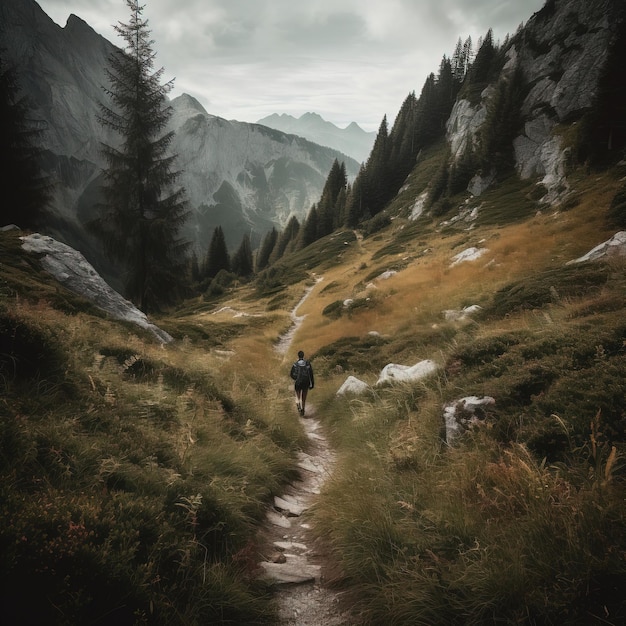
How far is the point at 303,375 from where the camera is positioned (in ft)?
40.8

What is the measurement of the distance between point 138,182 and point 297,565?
25256mm

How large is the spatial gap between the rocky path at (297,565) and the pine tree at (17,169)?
101ft

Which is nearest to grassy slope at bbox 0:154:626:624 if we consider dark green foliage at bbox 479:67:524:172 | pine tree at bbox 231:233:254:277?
dark green foliage at bbox 479:67:524:172

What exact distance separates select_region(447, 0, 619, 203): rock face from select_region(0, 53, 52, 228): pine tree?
50788mm

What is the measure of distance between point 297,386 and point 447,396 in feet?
22.9

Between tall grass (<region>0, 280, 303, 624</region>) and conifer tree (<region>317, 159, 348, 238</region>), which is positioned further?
conifer tree (<region>317, 159, 348, 238</region>)

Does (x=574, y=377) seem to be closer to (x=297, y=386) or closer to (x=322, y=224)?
(x=297, y=386)

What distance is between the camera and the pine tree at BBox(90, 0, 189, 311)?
22.4m

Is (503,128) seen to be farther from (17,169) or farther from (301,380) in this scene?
(17,169)

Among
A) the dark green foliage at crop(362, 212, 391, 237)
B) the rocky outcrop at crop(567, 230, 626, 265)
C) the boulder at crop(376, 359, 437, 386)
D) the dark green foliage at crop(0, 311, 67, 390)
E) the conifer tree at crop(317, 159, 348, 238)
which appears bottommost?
the boulder at crop(376, 359, 437, 386)

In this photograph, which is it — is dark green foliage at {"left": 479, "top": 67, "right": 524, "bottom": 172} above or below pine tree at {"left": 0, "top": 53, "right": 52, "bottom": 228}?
above

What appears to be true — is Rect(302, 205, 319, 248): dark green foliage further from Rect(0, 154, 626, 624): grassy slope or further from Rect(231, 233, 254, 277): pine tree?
Rect(0, 154, 626, 624): grassy slope

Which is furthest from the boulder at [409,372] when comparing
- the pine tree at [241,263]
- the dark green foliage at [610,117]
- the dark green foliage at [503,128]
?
the pine tree at [241,263]

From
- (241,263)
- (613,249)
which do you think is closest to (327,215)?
(241,263)
